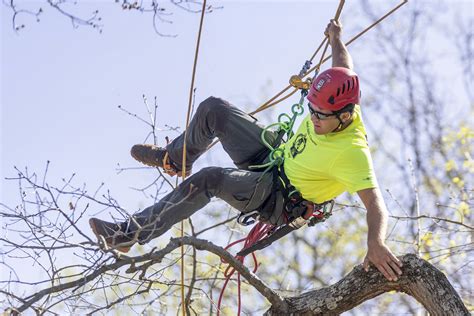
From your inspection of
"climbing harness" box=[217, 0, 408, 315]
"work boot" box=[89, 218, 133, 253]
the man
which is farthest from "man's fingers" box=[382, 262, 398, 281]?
"work boot" box=[89, 218, 133, 253]

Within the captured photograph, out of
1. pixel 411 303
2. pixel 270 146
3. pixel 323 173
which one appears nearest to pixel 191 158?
pixel 270 146

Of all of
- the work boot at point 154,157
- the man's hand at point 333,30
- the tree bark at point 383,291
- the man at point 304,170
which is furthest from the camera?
the work boot at point 154,157

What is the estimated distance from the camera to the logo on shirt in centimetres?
537

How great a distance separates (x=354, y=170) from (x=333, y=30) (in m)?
1.06

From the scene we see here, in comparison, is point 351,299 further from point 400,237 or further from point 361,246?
point 361,246

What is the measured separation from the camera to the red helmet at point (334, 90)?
5.17m

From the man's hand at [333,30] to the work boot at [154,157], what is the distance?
1.16m

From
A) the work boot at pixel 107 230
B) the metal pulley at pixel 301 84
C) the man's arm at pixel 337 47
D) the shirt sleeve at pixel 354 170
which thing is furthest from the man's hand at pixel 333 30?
the work boot at pixel 107 230

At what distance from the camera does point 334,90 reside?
17.0 feet

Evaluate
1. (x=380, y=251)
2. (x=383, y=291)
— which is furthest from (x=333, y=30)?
(x=383, y=291)

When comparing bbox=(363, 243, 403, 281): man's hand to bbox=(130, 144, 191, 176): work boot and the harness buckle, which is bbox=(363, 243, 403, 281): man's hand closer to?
the harness buckle

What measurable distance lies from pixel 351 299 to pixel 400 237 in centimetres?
435

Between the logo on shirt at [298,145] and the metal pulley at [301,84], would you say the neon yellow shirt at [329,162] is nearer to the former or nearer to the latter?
the logo on shirt at [298,145]

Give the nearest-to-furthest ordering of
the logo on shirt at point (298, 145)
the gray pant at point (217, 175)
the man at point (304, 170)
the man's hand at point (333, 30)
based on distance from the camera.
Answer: the man at point (304, 170) → the gray pant at point (217, 175) → the logo on shirt at point (298, 145) → the man's hand at point (333, 30)
